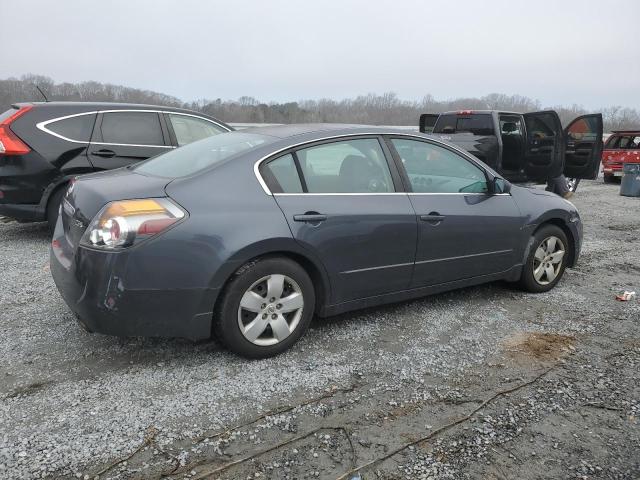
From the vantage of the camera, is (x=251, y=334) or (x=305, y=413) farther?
(x=251, y=334)

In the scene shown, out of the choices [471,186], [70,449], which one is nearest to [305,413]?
[70,449]

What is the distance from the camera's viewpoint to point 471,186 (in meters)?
4.09

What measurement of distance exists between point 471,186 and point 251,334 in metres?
2.20

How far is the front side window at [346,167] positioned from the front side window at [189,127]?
3371mm

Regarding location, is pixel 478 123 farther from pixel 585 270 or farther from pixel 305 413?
pixel 305 413

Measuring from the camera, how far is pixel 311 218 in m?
3.16

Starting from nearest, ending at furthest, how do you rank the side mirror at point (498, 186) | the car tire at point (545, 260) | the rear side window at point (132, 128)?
the side mirror at point (498, 186) < the car tire at point (545, 260) < the rear side window at point (132, 128)

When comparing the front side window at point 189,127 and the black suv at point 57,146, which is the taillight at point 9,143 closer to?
the black suv at point 57,146

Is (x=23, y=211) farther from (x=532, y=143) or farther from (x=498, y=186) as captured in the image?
(x=532, y=143)

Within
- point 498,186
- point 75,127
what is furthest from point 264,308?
point 75,127

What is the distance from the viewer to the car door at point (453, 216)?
12.2 ft

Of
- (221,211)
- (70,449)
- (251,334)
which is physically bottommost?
(70,449)

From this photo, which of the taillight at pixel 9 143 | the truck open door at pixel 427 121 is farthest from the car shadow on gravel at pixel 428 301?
the truck open door at pixel 427 121

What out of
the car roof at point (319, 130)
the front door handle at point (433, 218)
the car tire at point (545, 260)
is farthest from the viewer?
the car tire at point (545, 260)
